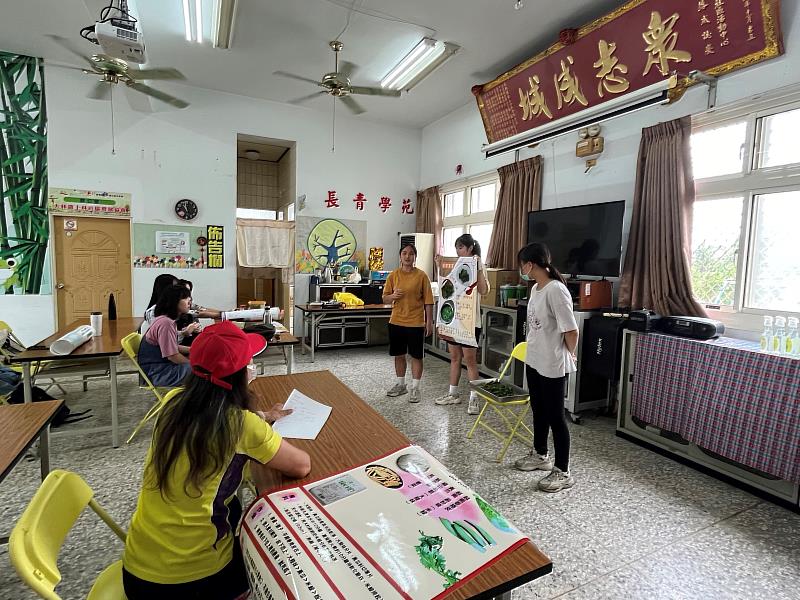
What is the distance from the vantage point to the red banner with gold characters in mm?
2764

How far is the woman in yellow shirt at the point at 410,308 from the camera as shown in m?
3.85

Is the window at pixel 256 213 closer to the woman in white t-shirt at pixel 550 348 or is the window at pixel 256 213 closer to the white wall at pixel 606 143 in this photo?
the white wall at pixel 606 143

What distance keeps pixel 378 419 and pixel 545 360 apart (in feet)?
4.04

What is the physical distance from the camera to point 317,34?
13.9 feet

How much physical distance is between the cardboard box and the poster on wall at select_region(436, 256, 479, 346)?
884mm

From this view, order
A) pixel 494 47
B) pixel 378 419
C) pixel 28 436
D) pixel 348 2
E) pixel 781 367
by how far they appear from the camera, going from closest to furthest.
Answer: pixel 28 436 < pixel 378 419 < pixel 781 367 < pixel 348 2 < pixel 494 47

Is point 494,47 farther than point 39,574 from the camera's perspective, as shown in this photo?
Yes

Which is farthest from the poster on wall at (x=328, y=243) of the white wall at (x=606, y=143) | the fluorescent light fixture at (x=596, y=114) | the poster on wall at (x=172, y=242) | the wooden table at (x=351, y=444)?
the wooden table at (x=351, y=444)

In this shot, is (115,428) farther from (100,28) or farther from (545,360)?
(545,360)

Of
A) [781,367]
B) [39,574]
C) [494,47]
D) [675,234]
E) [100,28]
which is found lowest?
[39,574]

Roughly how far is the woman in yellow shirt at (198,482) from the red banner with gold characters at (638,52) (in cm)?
370

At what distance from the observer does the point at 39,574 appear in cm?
90

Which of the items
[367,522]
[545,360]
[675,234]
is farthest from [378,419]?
[675,234]

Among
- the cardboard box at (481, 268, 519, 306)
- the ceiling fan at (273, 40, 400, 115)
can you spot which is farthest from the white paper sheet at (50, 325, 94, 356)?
the cardboard box at (481, 268, 519, 306)
